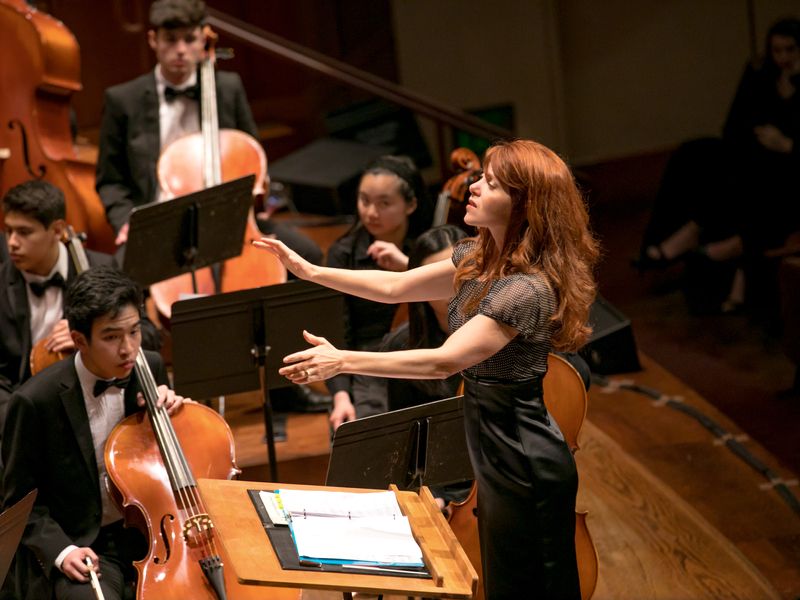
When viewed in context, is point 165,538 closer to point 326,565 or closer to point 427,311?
point 326,565

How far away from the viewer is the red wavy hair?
2344 millimetres

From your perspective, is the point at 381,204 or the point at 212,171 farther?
the point at 212,171

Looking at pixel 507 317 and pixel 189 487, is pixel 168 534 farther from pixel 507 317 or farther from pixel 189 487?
pixel 507 317

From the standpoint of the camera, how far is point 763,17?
7824 millimetres

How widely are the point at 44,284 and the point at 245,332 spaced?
0.84 meters

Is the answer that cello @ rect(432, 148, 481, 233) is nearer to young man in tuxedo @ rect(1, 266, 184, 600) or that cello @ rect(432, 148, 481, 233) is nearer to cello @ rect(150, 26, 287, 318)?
cello @ rect(150, 26, 287, 318)

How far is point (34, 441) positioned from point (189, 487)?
1.47 ft

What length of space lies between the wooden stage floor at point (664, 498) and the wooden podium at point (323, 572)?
1.19m

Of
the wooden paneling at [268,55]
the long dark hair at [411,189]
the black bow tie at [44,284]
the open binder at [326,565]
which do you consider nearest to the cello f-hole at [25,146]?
the black bow tie at [44,284]

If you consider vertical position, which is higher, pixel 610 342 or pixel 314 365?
pixel 314 365

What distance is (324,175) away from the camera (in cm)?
628

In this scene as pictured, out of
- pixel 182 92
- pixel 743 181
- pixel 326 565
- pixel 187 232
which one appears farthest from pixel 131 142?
pixel 743 181

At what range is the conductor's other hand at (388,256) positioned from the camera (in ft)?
11.3

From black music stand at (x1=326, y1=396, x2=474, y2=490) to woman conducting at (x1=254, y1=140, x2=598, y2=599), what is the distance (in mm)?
206
